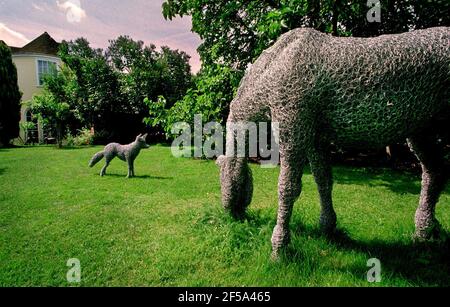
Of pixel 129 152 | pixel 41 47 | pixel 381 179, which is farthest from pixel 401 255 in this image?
pixel 41 47

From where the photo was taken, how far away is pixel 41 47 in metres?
27.6

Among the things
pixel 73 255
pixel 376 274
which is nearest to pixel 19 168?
pixel 73 255

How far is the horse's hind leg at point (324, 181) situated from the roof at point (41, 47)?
97.0 ft

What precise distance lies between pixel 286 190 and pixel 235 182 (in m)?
0.90

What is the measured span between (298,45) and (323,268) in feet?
8.75

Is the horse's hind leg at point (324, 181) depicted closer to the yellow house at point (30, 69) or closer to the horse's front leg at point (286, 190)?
the horse's front leg at point (286, 190)

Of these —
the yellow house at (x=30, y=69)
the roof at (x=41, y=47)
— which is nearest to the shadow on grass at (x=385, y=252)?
the yellow house at (x=30, y=69)

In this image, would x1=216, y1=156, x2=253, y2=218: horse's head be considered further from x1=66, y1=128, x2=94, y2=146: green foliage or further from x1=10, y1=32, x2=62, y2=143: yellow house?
x1=10, y1=32, x2=62, y2=143: yellow house

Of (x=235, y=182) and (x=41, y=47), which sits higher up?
(x=41, y=47)

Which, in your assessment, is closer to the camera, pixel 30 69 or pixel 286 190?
pixel 286 190

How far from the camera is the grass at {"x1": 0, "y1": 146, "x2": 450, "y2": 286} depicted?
3.72 meters

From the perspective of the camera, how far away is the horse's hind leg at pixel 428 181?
4.12 m

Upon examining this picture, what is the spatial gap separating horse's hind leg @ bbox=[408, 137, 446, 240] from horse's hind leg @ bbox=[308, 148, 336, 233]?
44.8 inches

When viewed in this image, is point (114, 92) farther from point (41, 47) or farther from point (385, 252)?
point (385, 252)
